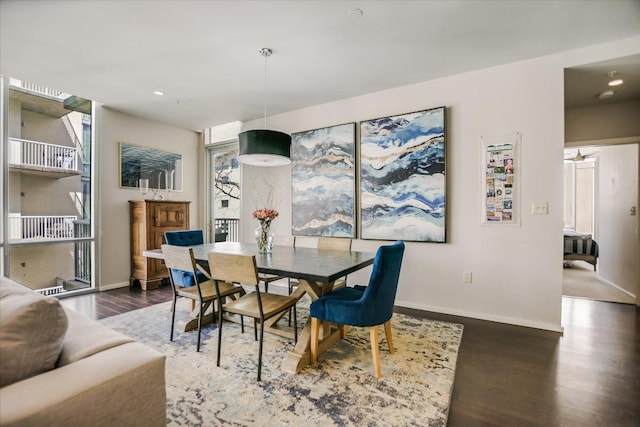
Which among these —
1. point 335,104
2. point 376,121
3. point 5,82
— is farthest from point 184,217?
point 376,121

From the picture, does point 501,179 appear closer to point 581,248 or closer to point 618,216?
point 618,216

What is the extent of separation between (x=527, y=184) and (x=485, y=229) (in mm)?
594

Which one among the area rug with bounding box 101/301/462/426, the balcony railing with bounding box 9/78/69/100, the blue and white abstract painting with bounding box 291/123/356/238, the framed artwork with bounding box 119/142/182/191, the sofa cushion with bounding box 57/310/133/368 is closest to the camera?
the sofa cushion with bounding box 57/310/133/368

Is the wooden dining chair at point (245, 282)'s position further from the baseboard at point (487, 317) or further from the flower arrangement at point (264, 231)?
the baseboard at point (487, 317)

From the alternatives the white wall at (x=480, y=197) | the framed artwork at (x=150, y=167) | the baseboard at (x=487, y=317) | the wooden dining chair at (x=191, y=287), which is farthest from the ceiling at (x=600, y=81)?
the framed artwork at (x=150, y=167)

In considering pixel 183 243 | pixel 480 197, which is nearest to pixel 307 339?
pixel 183 243

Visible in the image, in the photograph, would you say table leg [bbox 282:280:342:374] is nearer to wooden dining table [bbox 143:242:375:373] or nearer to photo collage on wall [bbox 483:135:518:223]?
wooden dining table [bbox 143:242:375:373]

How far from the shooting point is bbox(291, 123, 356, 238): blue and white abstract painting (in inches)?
156

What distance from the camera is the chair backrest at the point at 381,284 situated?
1.97 m

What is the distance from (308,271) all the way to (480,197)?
2.24 meters

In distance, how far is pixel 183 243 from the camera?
3.44 metres

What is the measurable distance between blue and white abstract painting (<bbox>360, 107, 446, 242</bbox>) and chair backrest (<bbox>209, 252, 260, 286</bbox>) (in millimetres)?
2119

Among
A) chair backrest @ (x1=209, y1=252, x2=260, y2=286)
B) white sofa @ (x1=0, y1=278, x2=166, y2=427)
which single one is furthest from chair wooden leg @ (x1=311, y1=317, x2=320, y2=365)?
white sofa @ (x1=0, y1=278, x2=166, y2=427)

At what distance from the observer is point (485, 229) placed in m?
3.17
